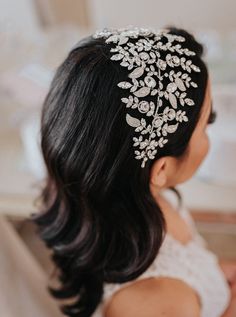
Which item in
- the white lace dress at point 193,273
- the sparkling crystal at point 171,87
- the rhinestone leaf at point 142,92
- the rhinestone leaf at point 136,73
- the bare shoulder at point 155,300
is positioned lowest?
the white lace dress at point 193,273

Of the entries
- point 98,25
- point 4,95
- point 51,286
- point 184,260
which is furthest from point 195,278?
point 98,25

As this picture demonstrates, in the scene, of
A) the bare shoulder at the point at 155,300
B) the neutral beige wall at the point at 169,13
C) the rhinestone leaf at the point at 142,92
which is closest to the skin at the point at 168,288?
the bare shoulder at the point at 155,300

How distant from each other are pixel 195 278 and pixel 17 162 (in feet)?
1.97

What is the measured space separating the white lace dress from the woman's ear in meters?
0.16

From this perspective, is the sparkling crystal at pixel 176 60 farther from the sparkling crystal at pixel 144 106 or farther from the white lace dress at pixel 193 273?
the white lace dress at pixel 193 273

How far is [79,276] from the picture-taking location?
0.75 m

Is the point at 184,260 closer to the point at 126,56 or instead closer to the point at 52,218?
the point at 52,218

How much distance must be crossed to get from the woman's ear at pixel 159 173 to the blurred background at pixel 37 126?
1.00ft

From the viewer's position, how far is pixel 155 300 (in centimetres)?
62

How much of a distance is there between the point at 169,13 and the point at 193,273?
4.20 ft

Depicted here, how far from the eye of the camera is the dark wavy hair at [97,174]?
1.69ft

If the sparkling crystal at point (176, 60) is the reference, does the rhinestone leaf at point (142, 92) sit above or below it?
below

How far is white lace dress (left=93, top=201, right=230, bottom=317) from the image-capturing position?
2.21 ft

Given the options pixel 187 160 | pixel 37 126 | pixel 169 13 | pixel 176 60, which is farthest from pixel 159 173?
pixel 169 13
